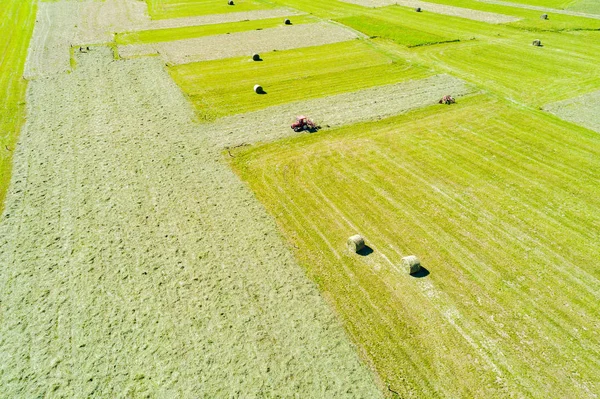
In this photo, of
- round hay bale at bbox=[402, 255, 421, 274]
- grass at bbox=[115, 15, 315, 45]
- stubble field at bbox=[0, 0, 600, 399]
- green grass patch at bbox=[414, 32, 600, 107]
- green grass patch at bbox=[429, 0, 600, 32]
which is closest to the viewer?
stubble field at bbox=[0, 0, 600, 399]

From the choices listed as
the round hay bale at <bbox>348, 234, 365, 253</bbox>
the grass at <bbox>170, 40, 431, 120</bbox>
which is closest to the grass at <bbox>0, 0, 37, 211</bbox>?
the grass at <bbox>170, 40, 431, 120</bbox>

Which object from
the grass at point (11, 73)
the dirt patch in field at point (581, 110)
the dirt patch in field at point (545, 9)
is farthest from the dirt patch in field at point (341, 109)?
the dirt patch in field at point (545, 9)

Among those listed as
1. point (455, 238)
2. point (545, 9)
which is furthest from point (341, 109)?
point (545, 9)

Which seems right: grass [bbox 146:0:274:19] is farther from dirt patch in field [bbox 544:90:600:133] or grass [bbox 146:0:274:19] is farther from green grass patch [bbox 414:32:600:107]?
dirt patch in field [bbox 544:90:600:133]

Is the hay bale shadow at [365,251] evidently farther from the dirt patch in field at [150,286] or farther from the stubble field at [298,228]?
the dirt patch in field at [150,286]

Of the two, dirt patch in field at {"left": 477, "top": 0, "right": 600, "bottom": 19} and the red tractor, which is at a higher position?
dirt patch in field at {"left": 477, "top": 0, "right": 600, "bottom": 19}

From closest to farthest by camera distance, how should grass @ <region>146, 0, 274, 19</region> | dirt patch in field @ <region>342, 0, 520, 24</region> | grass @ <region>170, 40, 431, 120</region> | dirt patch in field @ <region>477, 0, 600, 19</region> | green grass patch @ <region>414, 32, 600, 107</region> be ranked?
grass @ <region>170, 40, 431, 120</region> → green grass patch @ <region>414, 32, 600, 107</region> → dirt patch in field @ <region>477, 0, 600, 19</region> → dirt patch in field @ <region>342, 0, 520, 24</region> → grass @ <region>146, 0, 274, 19</region>
